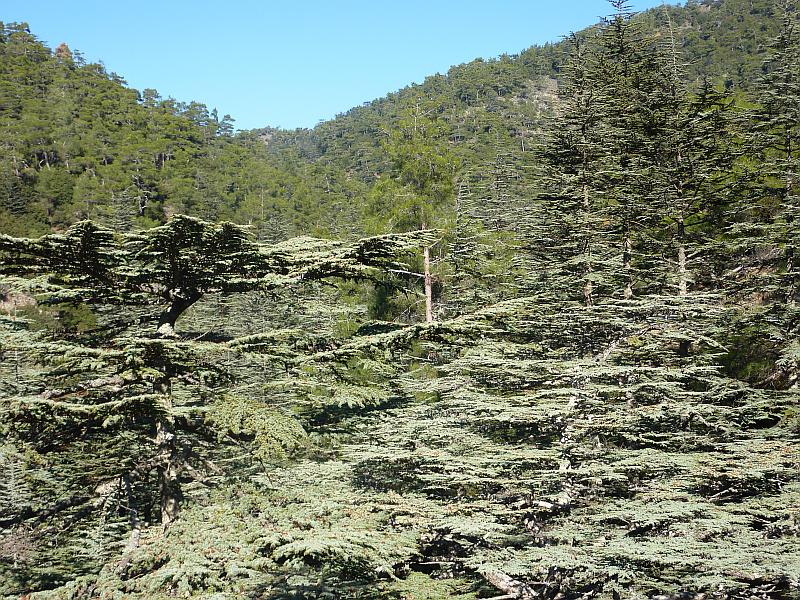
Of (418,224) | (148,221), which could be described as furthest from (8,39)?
(418,224)

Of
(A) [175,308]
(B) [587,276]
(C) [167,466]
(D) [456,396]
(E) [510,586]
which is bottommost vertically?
(E) [510,586]

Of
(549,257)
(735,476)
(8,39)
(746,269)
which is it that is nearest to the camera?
(735,476)

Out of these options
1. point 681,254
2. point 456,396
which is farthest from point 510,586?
point 681,254

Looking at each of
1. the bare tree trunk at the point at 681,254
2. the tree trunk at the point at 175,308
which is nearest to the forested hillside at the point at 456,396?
the tree trunk at the point at 175,308

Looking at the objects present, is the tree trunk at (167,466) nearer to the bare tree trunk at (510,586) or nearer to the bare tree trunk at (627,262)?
the bare tree trunk at (510,586)

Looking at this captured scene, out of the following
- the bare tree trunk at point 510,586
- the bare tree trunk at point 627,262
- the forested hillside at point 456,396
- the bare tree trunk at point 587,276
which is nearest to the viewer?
the forested hillside at point 456,396

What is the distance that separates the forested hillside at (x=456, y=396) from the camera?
791 centimetres

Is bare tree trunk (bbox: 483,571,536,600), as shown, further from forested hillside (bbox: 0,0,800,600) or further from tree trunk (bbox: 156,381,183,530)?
tree trunk (bbox: 156,381,183,530)

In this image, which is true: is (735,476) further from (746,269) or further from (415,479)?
(746,269)

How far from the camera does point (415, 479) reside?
1056 cm

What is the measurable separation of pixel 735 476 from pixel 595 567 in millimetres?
2968

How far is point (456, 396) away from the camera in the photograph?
11.1 metres

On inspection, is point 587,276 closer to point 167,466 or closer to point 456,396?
point 456,396

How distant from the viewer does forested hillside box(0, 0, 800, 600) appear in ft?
25.9
